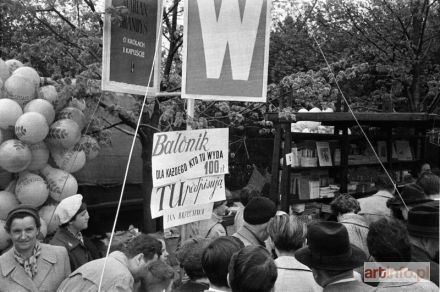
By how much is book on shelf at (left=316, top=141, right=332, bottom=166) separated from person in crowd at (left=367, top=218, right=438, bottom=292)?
198 inches

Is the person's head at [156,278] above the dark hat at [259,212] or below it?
below

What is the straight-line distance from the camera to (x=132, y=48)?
13.4ft

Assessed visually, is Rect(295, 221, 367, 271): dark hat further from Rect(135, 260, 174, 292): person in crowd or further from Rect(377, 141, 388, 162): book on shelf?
Rect(377, 141, 388, 162): book on shelf

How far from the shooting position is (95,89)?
4.99 m

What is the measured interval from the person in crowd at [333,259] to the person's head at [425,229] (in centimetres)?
50

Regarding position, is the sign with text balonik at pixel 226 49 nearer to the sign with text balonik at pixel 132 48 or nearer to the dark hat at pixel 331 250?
the sign with text balonik at pixel 132 48

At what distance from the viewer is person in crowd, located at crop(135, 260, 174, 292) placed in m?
2.74

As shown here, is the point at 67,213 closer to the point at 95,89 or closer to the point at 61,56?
the point at 95,89

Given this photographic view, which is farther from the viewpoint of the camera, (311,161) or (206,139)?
(311,161)

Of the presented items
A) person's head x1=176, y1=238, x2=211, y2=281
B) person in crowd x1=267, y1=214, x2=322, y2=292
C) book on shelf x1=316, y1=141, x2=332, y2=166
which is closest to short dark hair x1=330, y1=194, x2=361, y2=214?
person in crowd x1=267, y1=214, x2=322, y2=292

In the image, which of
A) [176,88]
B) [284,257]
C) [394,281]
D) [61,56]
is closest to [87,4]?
[61,56]

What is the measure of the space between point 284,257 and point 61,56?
4028 millimetres

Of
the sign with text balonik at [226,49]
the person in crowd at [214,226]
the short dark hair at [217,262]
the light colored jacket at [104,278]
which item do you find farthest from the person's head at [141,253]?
the person in crowd at [214,226]

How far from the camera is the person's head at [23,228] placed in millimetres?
3066
